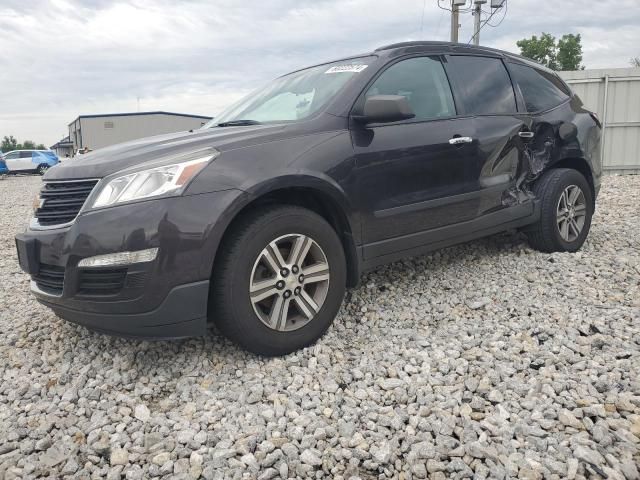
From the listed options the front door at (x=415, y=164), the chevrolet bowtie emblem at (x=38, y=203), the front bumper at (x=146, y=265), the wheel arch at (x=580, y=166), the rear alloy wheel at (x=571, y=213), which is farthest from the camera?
the wheel arch at (x=580, y=166)

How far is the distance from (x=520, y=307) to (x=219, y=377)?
1.99 m

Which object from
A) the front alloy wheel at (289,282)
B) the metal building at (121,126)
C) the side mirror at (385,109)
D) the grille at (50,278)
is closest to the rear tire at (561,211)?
the side mirror at (385,109)

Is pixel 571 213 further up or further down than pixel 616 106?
further down

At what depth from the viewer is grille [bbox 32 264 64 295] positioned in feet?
8.40

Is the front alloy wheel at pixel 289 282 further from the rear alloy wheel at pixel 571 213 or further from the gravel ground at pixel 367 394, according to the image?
the rear alloy wheel at pixel 571 213

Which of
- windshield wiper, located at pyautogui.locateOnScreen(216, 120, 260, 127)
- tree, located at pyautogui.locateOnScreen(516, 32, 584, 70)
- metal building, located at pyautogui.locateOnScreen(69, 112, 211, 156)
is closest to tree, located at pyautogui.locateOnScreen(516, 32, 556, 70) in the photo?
tree, located at pyautogui.locateOnScreen(516, 32, 584, 70)

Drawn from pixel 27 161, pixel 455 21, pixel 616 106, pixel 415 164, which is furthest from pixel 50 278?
pixel 27 161

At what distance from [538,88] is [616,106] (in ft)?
28.8

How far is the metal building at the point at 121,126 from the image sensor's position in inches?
1818

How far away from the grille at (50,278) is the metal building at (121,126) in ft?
149

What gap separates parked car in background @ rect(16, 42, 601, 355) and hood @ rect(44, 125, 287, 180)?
0.01 meters

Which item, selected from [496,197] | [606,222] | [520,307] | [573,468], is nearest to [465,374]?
[573,468]

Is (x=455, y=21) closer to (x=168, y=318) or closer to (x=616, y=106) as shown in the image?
(x=616, y=106)

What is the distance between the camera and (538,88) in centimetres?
438
